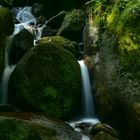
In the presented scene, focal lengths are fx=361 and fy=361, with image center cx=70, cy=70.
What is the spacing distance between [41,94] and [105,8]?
137 inches

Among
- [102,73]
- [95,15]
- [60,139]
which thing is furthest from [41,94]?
[95,15]

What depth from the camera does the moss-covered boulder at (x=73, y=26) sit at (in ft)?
44.6

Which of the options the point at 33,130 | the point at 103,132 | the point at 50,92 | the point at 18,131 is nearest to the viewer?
the point at 18,131

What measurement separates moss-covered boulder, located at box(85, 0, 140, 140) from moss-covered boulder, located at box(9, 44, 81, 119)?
0.68 meters

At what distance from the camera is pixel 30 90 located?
9.37 m

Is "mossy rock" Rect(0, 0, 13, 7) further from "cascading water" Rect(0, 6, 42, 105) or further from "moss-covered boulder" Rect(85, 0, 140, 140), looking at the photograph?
"moss-covered boulder" Rect(85, 0, 140, 140)

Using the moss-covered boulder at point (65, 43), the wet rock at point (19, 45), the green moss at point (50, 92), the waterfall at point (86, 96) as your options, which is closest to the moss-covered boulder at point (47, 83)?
the green moss at point (50, 92)

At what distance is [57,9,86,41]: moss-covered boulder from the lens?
44.6 feet

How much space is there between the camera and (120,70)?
862cm

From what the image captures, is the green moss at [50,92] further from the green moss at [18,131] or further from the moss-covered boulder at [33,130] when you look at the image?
the green moss at [18,131]

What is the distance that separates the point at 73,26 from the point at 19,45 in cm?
293

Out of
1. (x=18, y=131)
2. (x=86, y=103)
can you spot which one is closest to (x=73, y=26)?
(x=86, y=103)

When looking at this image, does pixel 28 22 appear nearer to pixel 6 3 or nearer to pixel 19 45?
pixel 6 3

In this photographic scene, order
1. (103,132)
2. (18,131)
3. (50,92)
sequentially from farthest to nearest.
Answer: (50,92)
(103,132)
(18,131)
